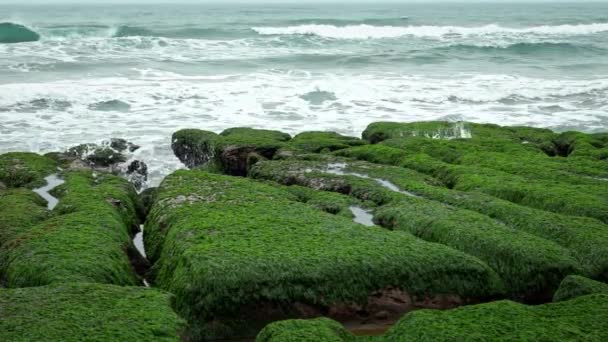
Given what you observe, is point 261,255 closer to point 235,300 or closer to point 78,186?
point 235,300

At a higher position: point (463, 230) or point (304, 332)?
point (463, 230)

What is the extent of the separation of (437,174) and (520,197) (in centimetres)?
181

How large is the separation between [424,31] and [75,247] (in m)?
62.6

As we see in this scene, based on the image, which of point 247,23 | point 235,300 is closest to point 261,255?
point 235,300

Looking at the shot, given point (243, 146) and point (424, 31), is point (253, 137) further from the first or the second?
point (424, 31)

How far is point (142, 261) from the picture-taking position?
6.93 m

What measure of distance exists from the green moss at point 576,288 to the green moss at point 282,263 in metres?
0.66

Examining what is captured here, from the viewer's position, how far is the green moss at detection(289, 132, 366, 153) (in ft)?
38.7

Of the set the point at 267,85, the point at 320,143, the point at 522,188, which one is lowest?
the point at 267,85

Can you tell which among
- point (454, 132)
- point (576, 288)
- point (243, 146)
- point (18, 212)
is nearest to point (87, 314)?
point (18, 212)

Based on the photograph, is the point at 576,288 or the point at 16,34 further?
the point at 16,34

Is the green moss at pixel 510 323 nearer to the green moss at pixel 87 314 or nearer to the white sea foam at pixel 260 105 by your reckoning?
the green moss at pixel 87 314

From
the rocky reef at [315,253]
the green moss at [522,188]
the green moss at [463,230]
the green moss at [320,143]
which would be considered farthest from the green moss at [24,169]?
the green moss at [522,188]

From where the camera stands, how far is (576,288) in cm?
563
